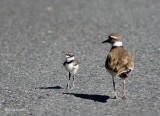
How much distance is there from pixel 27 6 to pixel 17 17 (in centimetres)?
240

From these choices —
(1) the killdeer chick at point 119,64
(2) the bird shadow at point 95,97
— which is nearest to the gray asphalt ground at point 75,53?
(2) the bird shadow at point 95,97

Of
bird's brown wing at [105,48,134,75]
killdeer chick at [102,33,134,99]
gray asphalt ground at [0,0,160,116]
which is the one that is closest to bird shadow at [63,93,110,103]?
gray asphalt ground at [0,0,160,116]

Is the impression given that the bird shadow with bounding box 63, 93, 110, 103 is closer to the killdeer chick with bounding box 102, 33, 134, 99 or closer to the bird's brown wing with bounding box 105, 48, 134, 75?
the killdeer chick with bounding box 102, 33, 134, 99

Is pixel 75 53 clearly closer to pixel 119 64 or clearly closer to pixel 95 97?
pixel 95 97

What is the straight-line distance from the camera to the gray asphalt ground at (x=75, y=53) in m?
10.4

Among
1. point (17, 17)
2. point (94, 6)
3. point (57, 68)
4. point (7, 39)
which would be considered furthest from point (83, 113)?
point (94, 6)

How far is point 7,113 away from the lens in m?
9.93

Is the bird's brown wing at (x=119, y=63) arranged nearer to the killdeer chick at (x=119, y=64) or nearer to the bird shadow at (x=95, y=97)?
the killdeer chick at (x=119, y=64)

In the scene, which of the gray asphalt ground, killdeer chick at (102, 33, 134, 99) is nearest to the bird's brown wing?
killdeer chick at (102, 33, 134, 99)

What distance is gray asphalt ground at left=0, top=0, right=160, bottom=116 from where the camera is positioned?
1035 centimetres

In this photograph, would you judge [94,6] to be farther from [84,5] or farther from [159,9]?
[159,9]

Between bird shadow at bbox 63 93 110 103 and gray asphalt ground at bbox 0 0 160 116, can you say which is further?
bird shadow at bbox 63 93 110 103

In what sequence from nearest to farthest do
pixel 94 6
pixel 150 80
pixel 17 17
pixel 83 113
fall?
pixel 83 113
pixel 150 80
pixel 17 17
pixel 94 6

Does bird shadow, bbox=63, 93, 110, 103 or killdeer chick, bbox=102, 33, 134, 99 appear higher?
killdeer chick, bbox=102, 33, 134, 99
